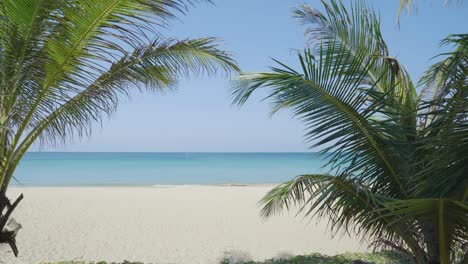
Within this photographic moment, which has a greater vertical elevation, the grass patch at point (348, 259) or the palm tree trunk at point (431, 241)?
the palm tree trunk at point (431, 241)

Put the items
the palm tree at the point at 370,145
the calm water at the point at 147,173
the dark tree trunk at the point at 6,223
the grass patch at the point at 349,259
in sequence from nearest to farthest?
the palm tree at the point at 370,145 < the dark tree trunk at the point at 6,223 < the grass patch at the point at 349,259 < the calm water at the point at 147,173

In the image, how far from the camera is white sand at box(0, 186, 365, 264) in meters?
7.82

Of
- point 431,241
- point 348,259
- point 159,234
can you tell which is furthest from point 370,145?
point 159,234

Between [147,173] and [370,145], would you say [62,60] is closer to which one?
[370,145]

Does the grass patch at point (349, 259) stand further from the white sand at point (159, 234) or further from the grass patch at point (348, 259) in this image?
the white sand at point (159, 234)

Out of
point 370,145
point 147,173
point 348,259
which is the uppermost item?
point 147,173

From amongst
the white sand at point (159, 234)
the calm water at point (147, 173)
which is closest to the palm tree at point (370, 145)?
the white sand at point (159, 234)

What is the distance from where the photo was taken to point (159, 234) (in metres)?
9.51

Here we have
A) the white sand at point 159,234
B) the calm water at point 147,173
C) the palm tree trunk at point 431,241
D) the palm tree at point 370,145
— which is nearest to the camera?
the palm tree at point 370,145

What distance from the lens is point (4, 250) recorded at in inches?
287

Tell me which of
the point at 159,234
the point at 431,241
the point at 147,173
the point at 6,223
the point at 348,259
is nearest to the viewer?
the point at 431,241

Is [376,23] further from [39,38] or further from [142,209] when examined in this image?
[142,209]

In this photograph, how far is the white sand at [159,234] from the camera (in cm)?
782

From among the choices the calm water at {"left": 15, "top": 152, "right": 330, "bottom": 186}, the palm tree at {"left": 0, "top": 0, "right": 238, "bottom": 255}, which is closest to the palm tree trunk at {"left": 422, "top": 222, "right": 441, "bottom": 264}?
the palm tree at {"left": 0, "top": 0, "right": 238, "bottom": 255}
